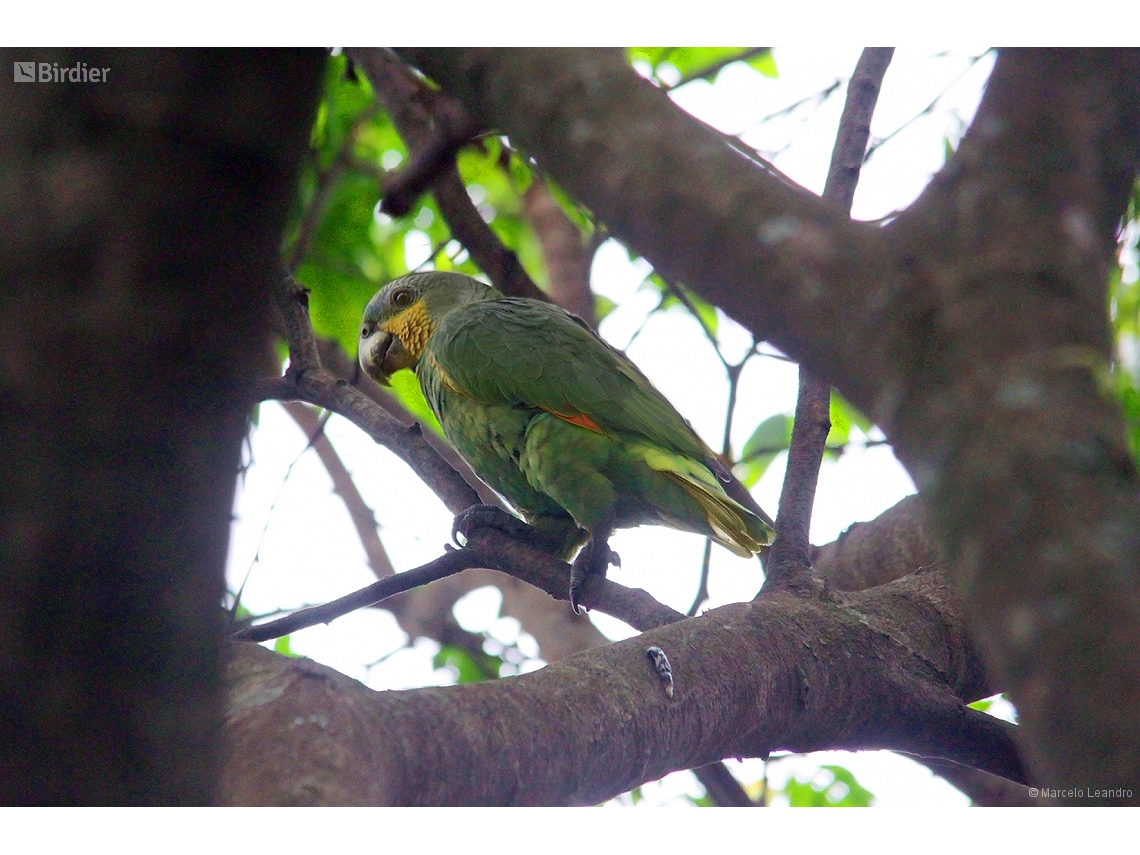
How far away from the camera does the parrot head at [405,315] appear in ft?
13.0

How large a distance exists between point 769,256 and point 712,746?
4.06 ft

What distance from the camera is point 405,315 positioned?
400 centimetres

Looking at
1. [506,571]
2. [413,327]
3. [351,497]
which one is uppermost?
[413,327]

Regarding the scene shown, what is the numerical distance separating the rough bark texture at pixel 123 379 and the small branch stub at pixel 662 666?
1.11 meters

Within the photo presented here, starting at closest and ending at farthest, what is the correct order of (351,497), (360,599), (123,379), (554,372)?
(123,379)
(360,599)
(554,372)
(351,497)

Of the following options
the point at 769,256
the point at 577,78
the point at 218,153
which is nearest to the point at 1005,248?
the point at 769,256

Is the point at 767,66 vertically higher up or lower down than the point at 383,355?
higher up

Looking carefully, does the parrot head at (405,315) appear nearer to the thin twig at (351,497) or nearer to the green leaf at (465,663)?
the thin twig at (351,497)

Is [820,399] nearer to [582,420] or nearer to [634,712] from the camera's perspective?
[582,420]

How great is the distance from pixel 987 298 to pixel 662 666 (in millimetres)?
1155

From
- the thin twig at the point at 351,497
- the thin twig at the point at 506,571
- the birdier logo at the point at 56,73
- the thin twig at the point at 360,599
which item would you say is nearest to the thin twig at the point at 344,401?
the thin twig at the point at 506,571

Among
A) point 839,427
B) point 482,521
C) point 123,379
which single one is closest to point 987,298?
point 123,379

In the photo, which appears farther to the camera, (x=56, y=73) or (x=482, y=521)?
(x=482, y=521)

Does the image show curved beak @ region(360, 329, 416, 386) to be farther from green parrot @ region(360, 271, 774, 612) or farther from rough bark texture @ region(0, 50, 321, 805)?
rough bark texture @ region(0, 50, 321, 805)
